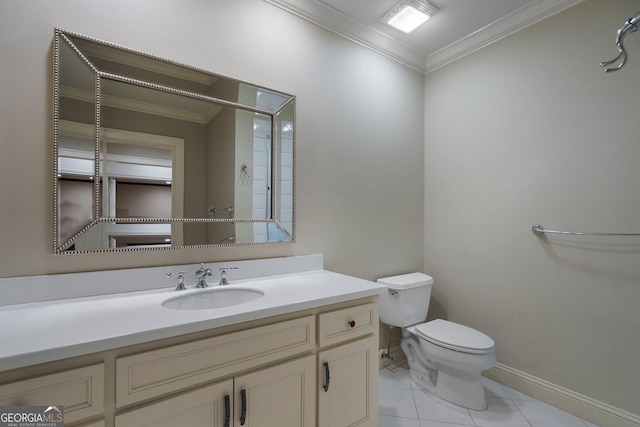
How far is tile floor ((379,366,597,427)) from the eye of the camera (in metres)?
1.59

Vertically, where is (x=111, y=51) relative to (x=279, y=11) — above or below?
below

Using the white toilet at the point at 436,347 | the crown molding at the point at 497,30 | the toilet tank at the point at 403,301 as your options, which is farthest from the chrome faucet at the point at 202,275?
the crown molding at the point at 497,30

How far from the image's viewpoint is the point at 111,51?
1201 millimetres

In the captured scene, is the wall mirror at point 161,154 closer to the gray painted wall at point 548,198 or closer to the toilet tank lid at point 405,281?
the toilet tank lid at point 405,281

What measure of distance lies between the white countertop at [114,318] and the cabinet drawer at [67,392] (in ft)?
0.18

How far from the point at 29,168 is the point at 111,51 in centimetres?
58

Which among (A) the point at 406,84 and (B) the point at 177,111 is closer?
(B) the point at 177,111

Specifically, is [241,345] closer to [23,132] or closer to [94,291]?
[94,291]

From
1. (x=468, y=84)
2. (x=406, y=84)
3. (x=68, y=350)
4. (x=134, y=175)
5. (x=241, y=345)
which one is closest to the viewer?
(x=68, y=350)

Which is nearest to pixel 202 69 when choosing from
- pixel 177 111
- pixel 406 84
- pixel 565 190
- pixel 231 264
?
pixel 177 111

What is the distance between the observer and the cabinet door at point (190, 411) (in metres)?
0.82

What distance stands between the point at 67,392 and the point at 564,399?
2.42 meters

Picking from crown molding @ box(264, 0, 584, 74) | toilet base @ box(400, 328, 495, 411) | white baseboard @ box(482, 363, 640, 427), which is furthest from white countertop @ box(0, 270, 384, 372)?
crown molding @ box(264, 0, 584, 74)

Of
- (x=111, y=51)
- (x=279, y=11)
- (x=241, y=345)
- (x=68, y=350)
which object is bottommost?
(x=241, y=345)
